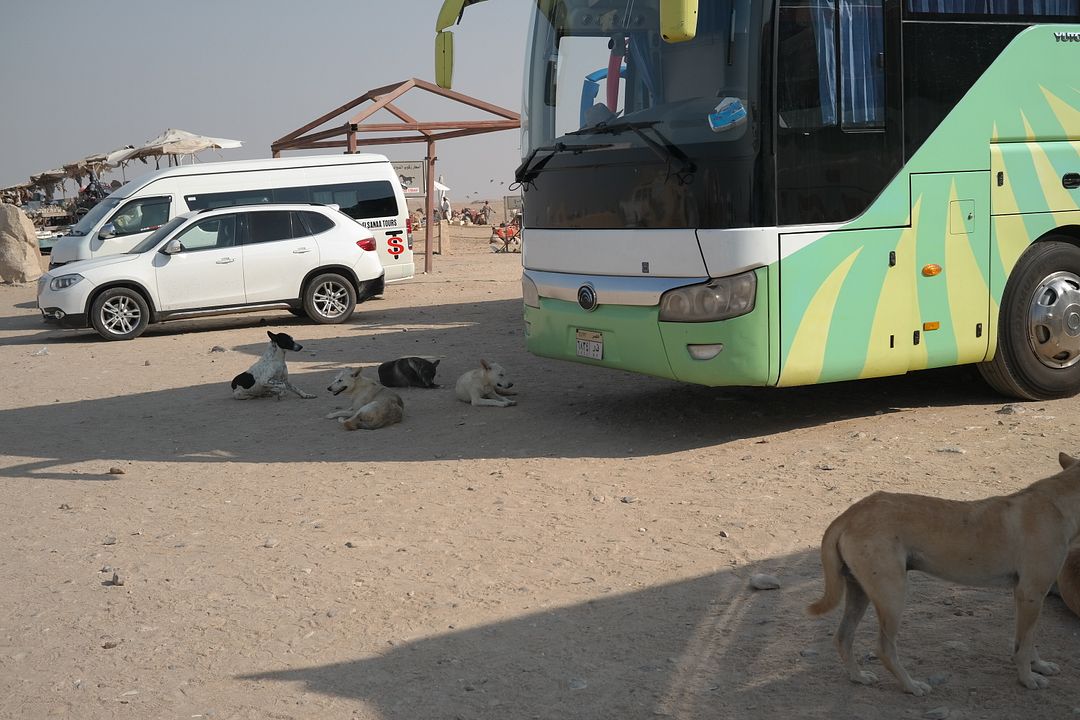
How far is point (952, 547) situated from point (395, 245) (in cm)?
1687

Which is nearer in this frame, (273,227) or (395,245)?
(273,227)

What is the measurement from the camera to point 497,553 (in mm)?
5762

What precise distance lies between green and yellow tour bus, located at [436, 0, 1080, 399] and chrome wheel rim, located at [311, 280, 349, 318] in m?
9.30

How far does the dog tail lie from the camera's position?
12.4 feet

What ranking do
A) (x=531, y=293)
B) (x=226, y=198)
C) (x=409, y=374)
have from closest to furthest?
1. (x=531, y=293)
2. (x=409, y=374)
3. (x=226, y=198)

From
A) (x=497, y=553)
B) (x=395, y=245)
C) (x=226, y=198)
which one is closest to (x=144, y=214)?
(x=226, y=198)

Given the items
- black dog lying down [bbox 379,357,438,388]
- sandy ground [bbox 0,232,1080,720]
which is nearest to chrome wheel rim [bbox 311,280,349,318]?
sandy ground [bbox 0,232,1080,720]

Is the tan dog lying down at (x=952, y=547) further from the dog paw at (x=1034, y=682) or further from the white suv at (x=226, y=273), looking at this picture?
the white suv at (x=226, y=273)

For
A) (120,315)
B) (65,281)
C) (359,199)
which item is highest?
(359,199)

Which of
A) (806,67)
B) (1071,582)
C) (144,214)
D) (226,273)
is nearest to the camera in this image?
(1071,582)

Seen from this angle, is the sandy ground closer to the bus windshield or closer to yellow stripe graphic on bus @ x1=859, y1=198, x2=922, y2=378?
yellow stripe graphic on bus @ x1=859, y1=198, x2=922, y2=378

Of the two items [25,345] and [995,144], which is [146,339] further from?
[995,144]

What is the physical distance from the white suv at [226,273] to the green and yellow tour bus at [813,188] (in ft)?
30.5

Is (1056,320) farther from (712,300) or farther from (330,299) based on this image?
(330,299)
